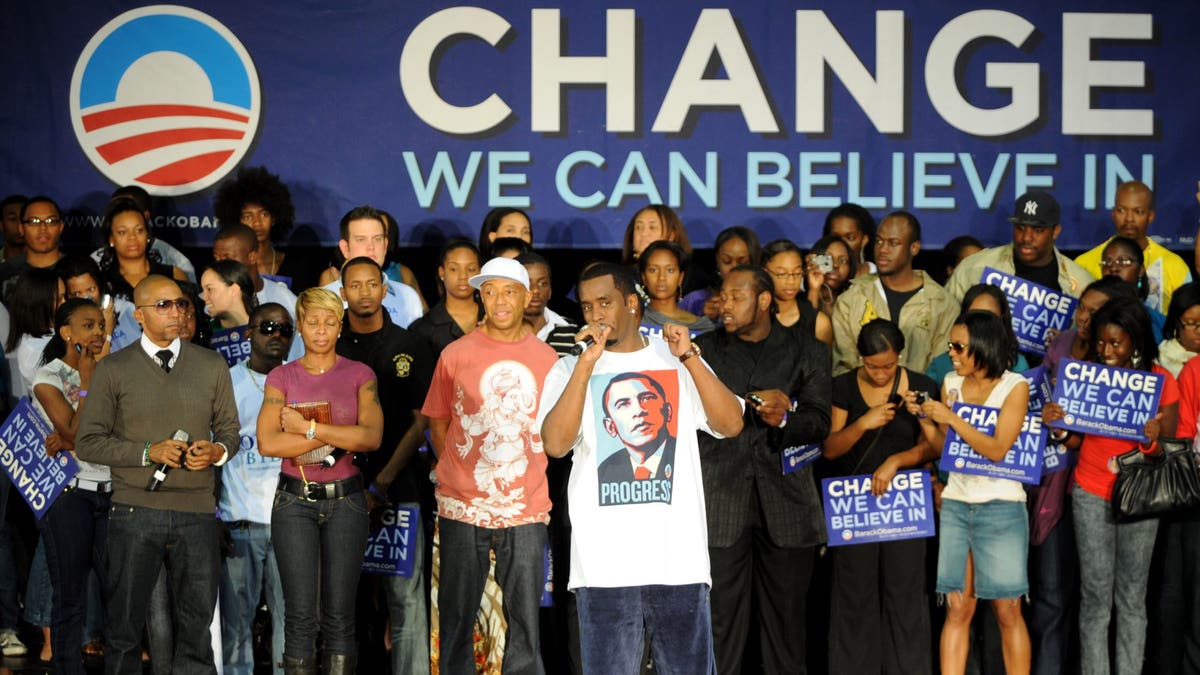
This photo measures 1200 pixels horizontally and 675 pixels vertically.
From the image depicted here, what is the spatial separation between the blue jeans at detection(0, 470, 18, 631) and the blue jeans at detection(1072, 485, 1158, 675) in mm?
5584

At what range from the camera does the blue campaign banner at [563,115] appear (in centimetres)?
942

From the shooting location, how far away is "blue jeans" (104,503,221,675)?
6.28 metres

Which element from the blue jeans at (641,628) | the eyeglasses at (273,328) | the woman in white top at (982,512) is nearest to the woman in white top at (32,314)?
the eyeglasses at (273,328)

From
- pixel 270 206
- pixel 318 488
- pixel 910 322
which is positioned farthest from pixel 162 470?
pixel 910 322

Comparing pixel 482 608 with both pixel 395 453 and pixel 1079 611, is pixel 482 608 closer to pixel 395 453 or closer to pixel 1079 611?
pixel 395 453

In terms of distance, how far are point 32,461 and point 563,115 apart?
3.98 metres

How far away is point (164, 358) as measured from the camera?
642cm

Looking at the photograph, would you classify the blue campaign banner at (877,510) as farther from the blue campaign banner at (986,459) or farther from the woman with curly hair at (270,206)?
the woman with curly hair at (270,206)

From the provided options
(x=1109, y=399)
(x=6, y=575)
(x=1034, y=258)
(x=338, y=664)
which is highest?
(x=1034, y=258)

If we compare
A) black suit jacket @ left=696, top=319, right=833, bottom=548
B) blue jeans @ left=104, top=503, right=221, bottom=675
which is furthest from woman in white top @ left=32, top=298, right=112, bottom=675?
black suit jacket @ left=696, top=319, right=833, bottom=548

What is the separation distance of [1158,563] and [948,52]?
11.8ft

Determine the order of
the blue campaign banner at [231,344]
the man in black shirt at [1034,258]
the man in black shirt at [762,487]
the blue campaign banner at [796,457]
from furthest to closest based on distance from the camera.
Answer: the man in black shirt at [1034,258] → the blue campaign banner at [231,344] → the blue campaign banner at [796,457] → the man in black shirt at [762,487]

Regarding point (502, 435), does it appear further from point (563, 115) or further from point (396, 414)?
point (563, 115)

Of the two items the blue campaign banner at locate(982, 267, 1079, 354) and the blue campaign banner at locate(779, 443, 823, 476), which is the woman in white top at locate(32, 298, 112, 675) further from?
the blue campaign banner at locate(982, 267, 1079, 354)
